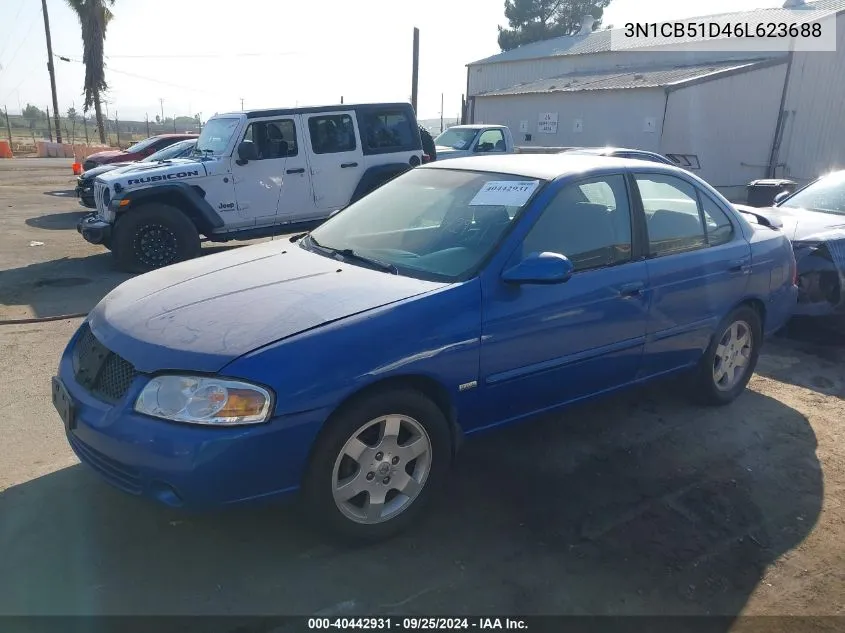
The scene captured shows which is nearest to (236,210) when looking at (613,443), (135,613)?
(613,443)

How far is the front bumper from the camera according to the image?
98.0 inches

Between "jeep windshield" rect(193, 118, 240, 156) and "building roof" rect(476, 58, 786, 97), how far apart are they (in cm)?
1330

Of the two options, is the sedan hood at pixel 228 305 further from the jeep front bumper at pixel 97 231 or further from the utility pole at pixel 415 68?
the utility pole at pixel 415 68

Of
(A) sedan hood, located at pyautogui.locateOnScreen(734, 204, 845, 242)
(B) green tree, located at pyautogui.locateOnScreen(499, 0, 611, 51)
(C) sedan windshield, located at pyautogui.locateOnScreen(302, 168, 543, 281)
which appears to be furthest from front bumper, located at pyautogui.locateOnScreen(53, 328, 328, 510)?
(B) green tree, located at pyautogui.locateOnScreen(499, 0, 611, 51)

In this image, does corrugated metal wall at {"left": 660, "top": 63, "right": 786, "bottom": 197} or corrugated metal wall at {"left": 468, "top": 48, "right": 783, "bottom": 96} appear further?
corrugated metal wall at {"left": 468, "top": 48, "right": 783, "bottom": 96}

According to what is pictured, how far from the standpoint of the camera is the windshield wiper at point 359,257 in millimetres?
3318

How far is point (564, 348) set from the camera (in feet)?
11.2

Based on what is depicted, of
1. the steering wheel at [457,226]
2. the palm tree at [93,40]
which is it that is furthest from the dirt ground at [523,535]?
the palm tree at [93,40]

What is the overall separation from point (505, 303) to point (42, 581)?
227 cm

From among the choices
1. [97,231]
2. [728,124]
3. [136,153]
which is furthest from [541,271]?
[728,124]

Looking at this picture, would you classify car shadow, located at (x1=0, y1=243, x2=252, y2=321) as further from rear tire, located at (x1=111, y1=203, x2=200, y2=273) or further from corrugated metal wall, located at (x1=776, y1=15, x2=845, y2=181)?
corrugated metal wall, located at (x1=776, y1=15, x2=845, y2=181)

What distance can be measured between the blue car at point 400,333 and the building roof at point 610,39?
19.2 metres

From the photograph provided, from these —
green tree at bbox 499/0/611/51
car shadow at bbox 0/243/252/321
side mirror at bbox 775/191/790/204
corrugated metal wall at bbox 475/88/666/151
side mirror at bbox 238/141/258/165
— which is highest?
green tree at bbox 499/0/611/51

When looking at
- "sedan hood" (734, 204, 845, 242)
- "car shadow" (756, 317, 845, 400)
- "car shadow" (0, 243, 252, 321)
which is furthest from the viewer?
"car shadow" (0, 243, 252, 321)
